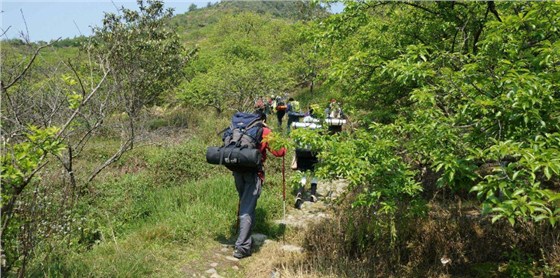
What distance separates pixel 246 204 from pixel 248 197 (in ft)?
0.32

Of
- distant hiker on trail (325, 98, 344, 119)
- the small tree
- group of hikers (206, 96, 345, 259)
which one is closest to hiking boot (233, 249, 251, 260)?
group of hikers (206, 96, 345, 259)

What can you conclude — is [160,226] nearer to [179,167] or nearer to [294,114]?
[179,167]

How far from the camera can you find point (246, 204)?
5.19 metres

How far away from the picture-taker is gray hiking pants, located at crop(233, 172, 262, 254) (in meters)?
5.08

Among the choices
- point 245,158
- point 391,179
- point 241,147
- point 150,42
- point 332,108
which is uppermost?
point 150,42

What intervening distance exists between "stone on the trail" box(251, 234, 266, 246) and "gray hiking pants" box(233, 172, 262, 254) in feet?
1.25

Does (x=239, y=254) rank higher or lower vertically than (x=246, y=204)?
lower

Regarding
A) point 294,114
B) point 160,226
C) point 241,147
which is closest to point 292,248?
point 241,147

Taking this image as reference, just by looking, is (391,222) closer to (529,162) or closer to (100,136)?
(529,162)

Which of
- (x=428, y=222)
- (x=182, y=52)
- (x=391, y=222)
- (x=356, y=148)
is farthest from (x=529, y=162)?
(x=182, y=52)

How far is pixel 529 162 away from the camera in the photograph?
2.51 m

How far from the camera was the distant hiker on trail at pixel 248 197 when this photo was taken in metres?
5.07

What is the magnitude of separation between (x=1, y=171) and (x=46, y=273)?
4.20ft

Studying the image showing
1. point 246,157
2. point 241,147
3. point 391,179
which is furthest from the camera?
point 241,147
